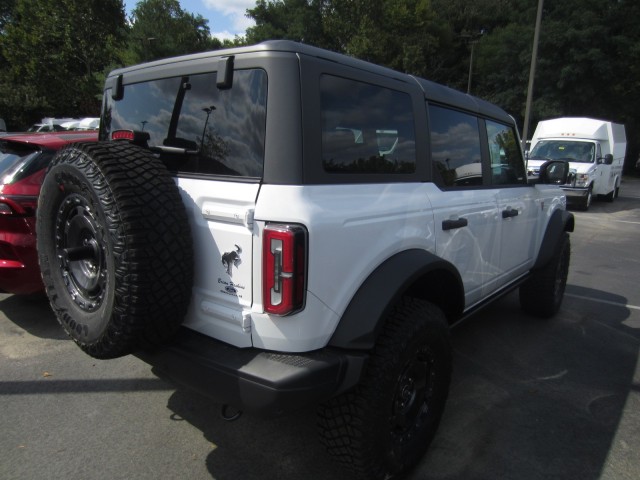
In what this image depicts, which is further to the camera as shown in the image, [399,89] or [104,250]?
[399,89]

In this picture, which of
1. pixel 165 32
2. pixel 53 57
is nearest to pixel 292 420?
pixel 53 57

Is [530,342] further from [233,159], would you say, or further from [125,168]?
[125,168]

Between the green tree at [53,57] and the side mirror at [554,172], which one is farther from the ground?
the green tree at [53,57]

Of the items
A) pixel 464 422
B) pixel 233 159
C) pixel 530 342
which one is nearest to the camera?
pixel 233 159

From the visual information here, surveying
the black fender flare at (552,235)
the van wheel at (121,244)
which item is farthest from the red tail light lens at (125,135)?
the black fender flare at (552,235)

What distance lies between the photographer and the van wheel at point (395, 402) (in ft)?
6.63

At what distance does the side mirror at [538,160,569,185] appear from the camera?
4.34m

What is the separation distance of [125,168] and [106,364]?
2178mm

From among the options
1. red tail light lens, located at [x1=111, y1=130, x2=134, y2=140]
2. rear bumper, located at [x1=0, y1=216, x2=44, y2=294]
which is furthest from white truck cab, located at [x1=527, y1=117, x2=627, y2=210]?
red tail light lens, located at [x1=111, y1=130, x2=134, y2=140]

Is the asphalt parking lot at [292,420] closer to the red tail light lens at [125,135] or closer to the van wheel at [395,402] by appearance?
the van wheel at [395,402]

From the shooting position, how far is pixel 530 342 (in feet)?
13.6

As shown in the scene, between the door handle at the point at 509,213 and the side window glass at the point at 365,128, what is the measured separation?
1.20 meters

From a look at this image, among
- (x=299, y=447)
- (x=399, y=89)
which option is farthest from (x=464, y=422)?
(x=399, y=89)

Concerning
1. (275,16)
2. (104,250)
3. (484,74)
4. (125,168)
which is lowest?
(104,250)
